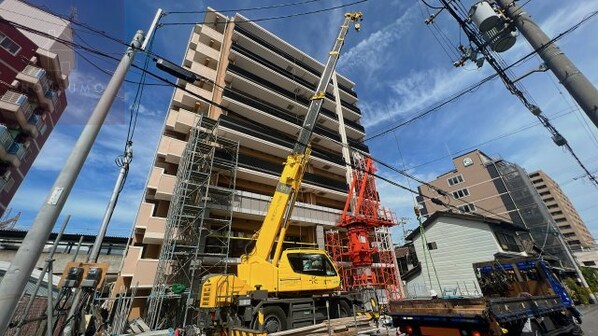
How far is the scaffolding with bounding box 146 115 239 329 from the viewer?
1456 centimetres

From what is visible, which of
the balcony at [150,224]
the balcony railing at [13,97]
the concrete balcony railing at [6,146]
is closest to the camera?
the balcony railing at [13,97]

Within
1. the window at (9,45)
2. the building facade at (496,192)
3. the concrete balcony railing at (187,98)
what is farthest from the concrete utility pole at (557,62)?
the building facade at (496,192)

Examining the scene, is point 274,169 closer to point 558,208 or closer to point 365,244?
point 365,244

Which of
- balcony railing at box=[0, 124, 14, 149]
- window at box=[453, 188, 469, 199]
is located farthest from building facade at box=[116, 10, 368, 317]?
window at box=[453, 188, 469, 199]

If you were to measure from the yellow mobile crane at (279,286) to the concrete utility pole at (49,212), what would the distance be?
6.15m

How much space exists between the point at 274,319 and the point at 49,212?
772 cm

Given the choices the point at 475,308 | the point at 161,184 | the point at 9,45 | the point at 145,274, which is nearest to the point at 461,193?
the point at 475,308

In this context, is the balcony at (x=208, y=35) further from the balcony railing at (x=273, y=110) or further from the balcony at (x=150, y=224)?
the balcony at (x=150, y=224)

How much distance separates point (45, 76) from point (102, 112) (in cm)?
147

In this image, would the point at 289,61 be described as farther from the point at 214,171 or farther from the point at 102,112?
the point at 102,112

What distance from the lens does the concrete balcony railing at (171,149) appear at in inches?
765

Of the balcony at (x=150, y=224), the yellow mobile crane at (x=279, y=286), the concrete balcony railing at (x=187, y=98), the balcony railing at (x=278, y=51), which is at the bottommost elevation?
the yellow mobile crane at (x=279, y=286)

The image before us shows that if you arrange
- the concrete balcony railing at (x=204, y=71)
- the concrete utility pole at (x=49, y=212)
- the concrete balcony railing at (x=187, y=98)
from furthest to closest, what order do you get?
1. the concrete balcony railing at (x=204, y=71)
2. the concrete balcony railing at (x=187, y=98)
3. the concrete utility pole at (x=49, y=212)

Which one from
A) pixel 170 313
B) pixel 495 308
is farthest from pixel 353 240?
pixel 495 308
